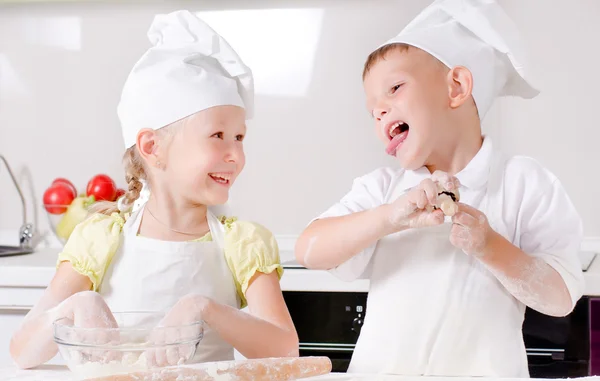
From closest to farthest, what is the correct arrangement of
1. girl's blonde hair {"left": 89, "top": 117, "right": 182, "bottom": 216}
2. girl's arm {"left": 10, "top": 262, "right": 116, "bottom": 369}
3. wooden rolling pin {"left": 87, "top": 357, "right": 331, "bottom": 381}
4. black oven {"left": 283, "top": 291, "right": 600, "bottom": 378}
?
wooden rolling pin {"left": 87, "top": 357, "right": 331, "bottom": 381} → girl's arm {"left": 10, "top": 262, "right": 116, "bottom": 369} → girl's blonde hair {"left": 89, "top": 117, "right": 182, "bottom": 216} → black oven {"left": 283, "top": 291, "right": 600, "bottom": 378}

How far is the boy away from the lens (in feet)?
3.18

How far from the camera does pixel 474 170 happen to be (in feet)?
3.32

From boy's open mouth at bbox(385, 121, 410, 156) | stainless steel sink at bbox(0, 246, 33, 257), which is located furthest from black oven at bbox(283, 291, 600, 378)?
stainless steel sink at bbox(0, 246, 33, 257)

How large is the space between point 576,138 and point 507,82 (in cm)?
91

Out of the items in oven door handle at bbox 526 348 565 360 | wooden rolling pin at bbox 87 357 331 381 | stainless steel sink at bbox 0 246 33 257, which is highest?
stainless steel sink at bbox 0 246 33 257

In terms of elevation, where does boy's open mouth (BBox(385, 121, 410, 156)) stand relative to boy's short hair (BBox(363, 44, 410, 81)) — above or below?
below

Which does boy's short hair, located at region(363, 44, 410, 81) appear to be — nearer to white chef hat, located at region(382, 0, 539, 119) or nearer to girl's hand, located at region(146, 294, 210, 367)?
white chef hat, located at region(382, 0, 539, 119)

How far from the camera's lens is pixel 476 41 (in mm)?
1025

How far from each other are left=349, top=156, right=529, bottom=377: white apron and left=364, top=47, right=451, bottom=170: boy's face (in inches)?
3.8

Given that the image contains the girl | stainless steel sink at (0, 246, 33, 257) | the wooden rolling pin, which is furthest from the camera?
stainless steel sink at (0, 246, 33, 257)

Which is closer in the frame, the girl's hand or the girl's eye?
the girl's hand

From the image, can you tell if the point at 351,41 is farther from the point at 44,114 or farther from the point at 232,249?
the point at 232,249

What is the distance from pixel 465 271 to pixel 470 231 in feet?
0.44


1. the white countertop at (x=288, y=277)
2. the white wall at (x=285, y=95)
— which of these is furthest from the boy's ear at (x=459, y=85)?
the white wall at (x=285, y=95)
